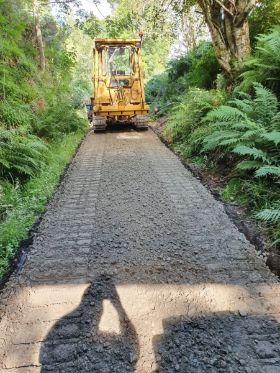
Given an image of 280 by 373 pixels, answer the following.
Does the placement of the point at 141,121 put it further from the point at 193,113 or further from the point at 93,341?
the point at 93,341

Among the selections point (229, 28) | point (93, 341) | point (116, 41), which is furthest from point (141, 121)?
point (93, 341)

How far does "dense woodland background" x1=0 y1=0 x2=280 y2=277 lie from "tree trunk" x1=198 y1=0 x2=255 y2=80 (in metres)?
0.02

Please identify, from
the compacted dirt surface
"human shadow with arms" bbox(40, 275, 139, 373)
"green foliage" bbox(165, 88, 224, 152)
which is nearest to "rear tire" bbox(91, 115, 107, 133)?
"green foliage" bbox(165, 88, 224, 152)

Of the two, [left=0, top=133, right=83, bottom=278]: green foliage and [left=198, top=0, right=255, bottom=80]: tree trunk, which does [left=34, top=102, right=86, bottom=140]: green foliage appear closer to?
[left=0, top=133, right=83, bottom=278]: green foliage

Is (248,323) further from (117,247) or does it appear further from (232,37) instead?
(232,37)

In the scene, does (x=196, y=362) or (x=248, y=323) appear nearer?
(x=196, y=362)

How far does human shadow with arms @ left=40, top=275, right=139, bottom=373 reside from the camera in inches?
87.1

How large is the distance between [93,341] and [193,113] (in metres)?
6.83

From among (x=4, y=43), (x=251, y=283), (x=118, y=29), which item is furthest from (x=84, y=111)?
(x=251, y=283)

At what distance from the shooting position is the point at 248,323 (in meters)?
2.51

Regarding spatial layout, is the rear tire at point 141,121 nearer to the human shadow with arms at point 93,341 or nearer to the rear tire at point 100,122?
the rear tire at point 100,122

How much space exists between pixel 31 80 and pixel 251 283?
10781 millimetres

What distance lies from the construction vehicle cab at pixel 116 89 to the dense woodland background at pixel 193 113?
3.51 ft

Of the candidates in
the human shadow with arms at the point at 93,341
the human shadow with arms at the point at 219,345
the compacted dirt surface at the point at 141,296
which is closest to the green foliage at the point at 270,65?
the compacted dirt surface at the point at 141,296
